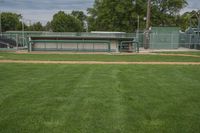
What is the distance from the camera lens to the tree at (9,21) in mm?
77375

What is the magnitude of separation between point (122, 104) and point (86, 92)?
5.28 ft

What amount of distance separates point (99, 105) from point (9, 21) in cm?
7601

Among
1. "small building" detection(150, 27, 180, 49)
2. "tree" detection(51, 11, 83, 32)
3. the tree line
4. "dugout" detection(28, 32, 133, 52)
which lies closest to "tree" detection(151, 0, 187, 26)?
the tree line

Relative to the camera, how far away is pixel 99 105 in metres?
6.69

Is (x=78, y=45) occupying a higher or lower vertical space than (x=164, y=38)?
lower

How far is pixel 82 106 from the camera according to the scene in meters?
6.61

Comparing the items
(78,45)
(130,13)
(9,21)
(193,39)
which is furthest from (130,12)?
(9,21)

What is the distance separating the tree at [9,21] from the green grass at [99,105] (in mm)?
70899

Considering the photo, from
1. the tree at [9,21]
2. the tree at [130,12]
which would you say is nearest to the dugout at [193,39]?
the tree at [130,12]

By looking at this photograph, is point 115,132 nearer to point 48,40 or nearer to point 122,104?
point 122,104

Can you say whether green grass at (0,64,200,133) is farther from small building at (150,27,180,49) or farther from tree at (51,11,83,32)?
tree at (51,11,83,32)

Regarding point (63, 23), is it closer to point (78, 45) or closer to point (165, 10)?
point (165, 10)

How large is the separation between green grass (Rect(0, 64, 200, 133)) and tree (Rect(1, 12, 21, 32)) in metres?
70.9

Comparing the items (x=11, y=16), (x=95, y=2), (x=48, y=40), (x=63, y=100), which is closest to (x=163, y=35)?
(x=48, y=40)
